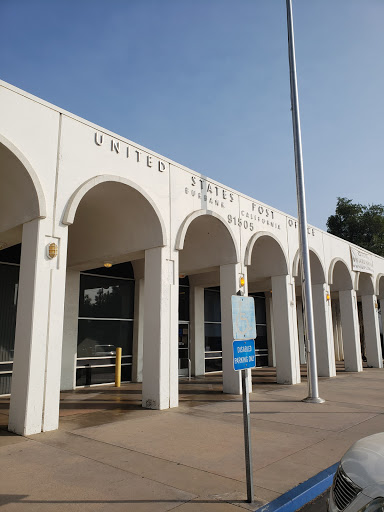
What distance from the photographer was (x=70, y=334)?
1208 cm

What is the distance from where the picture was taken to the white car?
279 cm

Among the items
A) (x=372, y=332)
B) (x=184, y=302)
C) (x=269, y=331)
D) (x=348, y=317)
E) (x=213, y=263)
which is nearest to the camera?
(x=213, y=263)

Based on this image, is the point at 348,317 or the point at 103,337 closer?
the point at 103,337

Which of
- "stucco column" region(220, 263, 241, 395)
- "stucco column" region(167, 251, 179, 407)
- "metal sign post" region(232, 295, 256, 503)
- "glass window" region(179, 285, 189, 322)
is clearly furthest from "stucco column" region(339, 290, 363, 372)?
"metal sign post" region(232, 295, 256, 503)

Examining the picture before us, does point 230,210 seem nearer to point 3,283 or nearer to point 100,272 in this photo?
point 100,272

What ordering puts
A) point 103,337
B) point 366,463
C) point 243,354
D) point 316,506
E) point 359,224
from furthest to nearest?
point 359,224, point 103,337, point 243,354, point 316,506, point 366,463

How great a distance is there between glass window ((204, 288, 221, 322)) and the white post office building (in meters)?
0.09

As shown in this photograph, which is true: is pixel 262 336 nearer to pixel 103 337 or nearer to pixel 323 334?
pixel 323 334

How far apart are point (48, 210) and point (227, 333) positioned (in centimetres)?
624

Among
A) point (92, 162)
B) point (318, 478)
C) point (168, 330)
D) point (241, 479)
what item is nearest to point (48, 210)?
point (92, 162)

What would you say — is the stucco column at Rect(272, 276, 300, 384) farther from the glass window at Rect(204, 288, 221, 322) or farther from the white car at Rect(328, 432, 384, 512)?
the white car at Rect(328, 432, 384, 512)

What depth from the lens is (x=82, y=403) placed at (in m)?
9.79

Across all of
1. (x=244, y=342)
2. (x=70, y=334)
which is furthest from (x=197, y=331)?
(x=244, y=342)

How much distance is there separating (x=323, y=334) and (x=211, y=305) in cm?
512
